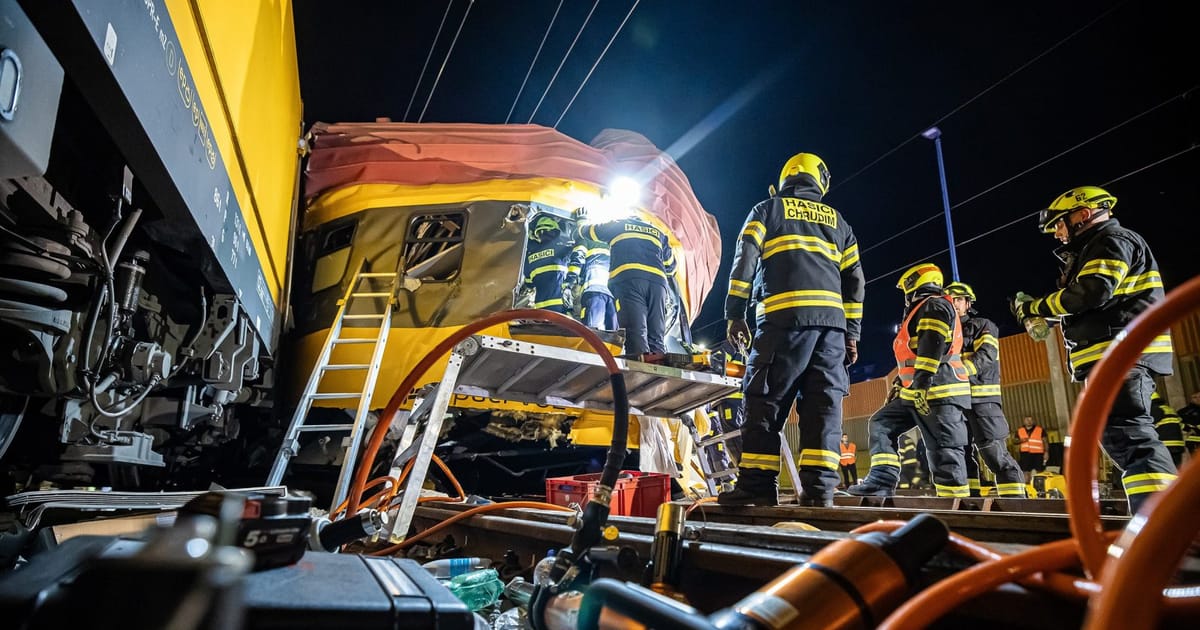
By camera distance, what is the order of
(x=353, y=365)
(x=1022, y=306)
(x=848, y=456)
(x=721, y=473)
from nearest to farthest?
(x=1022, y=306), (x=721, y=473), (x=353, y=365), (x=848, y=456)

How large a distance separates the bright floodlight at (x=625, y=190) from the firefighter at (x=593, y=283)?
0.87 m

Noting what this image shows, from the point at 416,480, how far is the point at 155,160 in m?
1.61

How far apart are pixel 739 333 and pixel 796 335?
411 mm

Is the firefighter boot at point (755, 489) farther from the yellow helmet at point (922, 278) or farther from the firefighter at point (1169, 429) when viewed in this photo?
the yellow helmet at point (922, 278)

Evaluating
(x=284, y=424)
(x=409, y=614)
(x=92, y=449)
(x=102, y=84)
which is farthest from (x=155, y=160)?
(x=284, y=424)

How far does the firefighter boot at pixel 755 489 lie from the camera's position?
3.15m

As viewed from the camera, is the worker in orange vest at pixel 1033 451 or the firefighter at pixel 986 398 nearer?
the firefighter at pixel 986 398

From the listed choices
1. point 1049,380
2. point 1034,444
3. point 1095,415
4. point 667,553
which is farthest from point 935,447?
point 1049,380

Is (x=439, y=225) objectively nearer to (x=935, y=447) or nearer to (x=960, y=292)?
(x=935, y=447)

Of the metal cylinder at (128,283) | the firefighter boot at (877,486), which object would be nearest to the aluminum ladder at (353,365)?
the metal cylinder at (128,283)

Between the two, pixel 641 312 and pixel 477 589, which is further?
pixel 641 312

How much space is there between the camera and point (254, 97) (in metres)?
3.64

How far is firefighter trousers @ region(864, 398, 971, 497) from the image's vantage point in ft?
15.9

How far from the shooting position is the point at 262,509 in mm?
824
